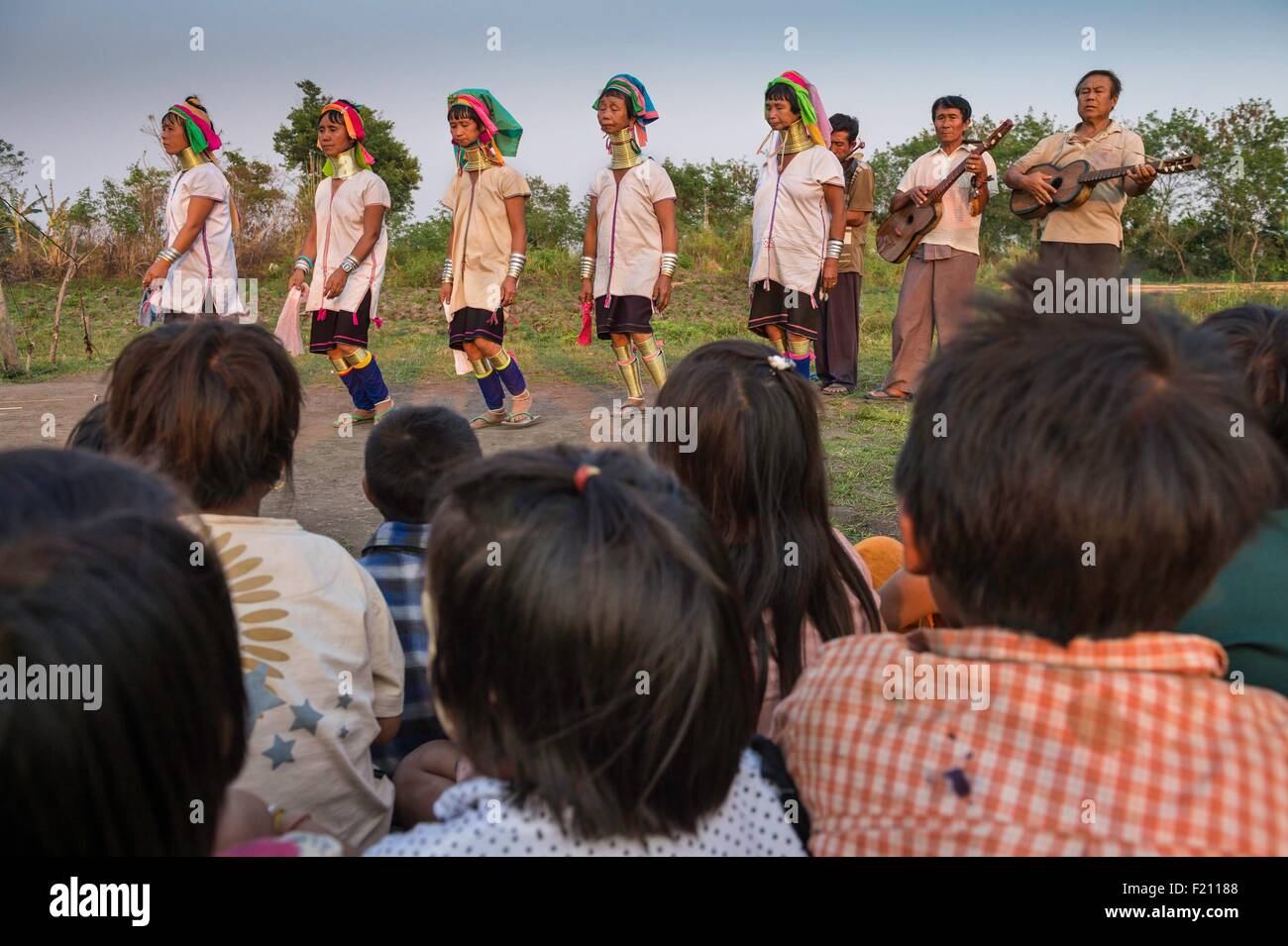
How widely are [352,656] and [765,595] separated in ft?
2.45

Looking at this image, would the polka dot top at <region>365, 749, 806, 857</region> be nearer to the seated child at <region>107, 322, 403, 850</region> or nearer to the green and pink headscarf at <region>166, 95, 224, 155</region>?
the seated child at <region>107, 322, 403, 850</region>

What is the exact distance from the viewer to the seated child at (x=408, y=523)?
2.18m

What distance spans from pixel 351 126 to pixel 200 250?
46.0 inches

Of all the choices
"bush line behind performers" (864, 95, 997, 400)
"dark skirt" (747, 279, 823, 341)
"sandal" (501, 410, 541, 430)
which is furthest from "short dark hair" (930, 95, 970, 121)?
"sandal" (501, 410, 541, 430)

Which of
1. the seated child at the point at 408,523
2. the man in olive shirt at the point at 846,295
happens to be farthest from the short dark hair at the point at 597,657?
the man in olive shirt at the point at 846,295

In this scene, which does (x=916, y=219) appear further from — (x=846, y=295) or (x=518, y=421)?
(x=518, y=421)

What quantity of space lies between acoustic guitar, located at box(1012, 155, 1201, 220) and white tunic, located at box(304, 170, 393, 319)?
168 inches

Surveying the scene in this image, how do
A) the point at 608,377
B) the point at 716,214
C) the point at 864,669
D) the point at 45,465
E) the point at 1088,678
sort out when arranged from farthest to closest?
the point at 716,214
the point at 608,377
the point at 864,669
the point at 1088,678
the point at 45,465

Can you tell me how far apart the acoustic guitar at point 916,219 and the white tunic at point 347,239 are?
3630 mm

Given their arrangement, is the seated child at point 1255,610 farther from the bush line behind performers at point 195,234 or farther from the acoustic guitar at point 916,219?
the acoustic guitar at point 916,219

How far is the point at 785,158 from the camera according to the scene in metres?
6.59

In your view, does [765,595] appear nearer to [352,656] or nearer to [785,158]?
[352,656]

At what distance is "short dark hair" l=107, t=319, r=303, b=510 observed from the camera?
6.26ft

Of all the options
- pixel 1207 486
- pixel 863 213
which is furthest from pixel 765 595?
pixel 863 213
